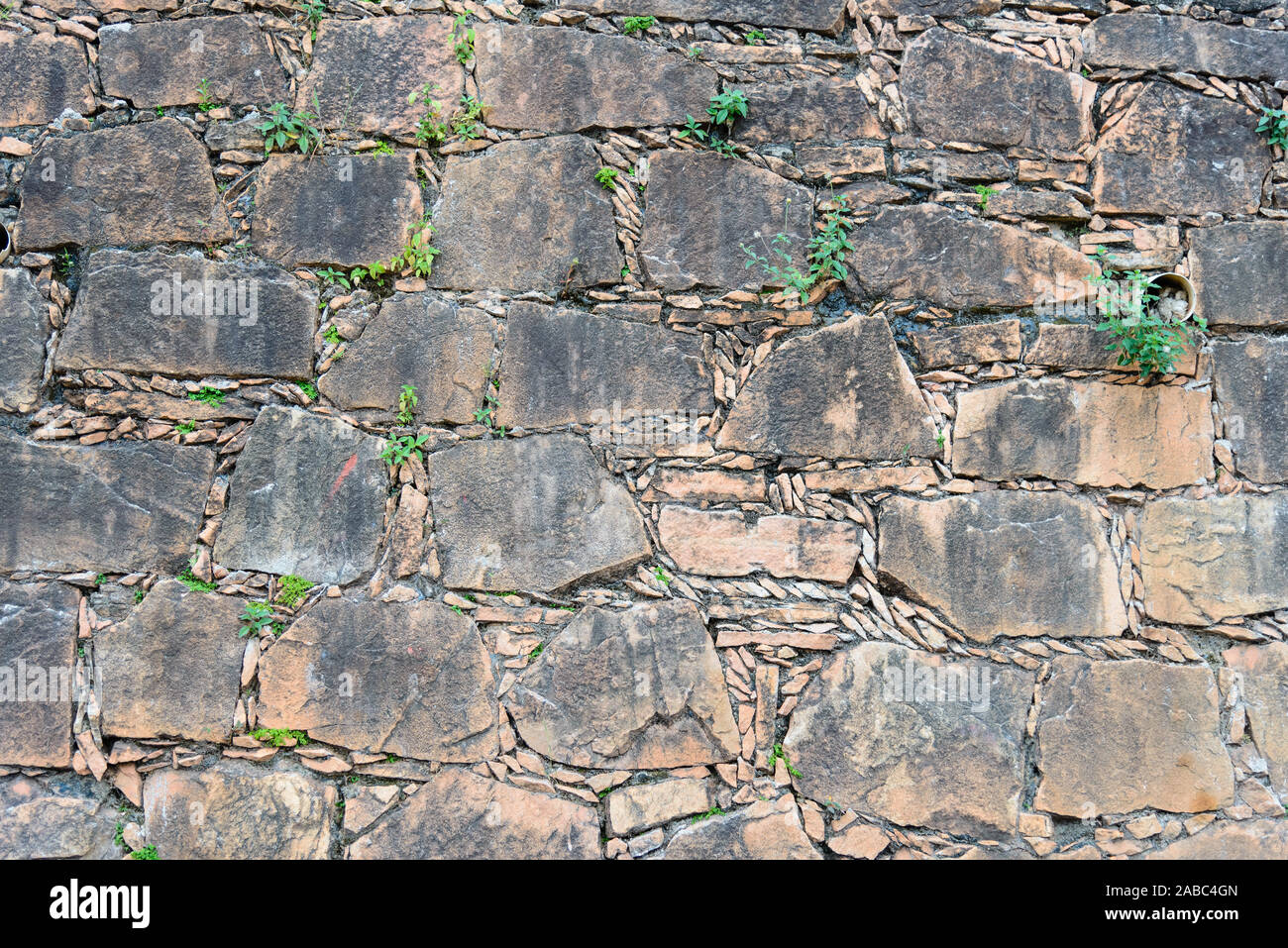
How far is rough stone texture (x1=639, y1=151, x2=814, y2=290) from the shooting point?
93.2 inches

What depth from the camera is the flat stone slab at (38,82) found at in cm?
236

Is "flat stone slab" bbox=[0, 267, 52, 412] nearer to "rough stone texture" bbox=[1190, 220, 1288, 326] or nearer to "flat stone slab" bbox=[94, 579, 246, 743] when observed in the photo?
"flat stone slab" bbox=[94, 579, 246, 743]

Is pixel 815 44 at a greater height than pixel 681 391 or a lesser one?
greater

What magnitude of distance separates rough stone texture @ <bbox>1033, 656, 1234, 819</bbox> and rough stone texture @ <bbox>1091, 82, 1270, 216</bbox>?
4.76 feet

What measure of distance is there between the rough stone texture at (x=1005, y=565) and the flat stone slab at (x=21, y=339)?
2.56 metres

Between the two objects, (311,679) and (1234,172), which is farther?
(1234,172)

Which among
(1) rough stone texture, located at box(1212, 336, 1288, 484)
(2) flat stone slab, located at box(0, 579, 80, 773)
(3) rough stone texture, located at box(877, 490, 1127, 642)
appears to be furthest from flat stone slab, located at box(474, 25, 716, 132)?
(2) flat stone slab, located at box(0, 579, 80, 773)

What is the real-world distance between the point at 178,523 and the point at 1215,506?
3105 mm

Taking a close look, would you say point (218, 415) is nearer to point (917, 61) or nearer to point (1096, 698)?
point (917, 61)

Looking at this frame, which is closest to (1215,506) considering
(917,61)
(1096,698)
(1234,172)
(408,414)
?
(1096,698)

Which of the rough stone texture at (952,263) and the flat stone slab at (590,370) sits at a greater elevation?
the rough stone texture at (952,263)

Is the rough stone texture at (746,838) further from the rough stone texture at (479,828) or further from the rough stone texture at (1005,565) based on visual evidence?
the rough stone texture at (1005,565)

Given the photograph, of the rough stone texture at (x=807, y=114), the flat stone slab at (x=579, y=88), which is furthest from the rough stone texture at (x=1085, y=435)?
the flat stone slab at (x=579, y=88)
